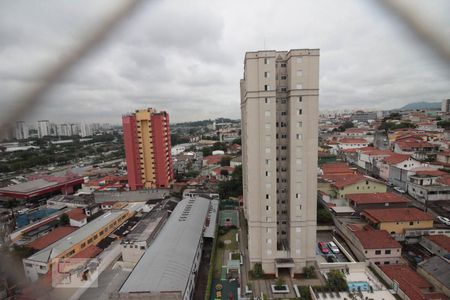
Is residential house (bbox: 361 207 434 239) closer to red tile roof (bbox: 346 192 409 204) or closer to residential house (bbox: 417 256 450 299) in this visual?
red tile roof (bbox: 346 192 409 204)

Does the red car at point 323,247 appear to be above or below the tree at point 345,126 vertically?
below

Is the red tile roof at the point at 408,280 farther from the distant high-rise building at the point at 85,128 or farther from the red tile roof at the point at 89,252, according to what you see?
the red tile roof at the point at 89,252

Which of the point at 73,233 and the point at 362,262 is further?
the point at 73,233

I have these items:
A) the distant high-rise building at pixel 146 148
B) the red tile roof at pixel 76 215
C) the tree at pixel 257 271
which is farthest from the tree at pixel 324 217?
the red tile roof at pixel 76 215

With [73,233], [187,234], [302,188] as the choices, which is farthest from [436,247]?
[73,233]

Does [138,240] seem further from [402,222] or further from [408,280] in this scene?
[402,222]

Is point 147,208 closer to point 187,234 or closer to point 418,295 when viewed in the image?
point 187,234

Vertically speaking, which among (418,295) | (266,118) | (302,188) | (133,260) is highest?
(266,118)
